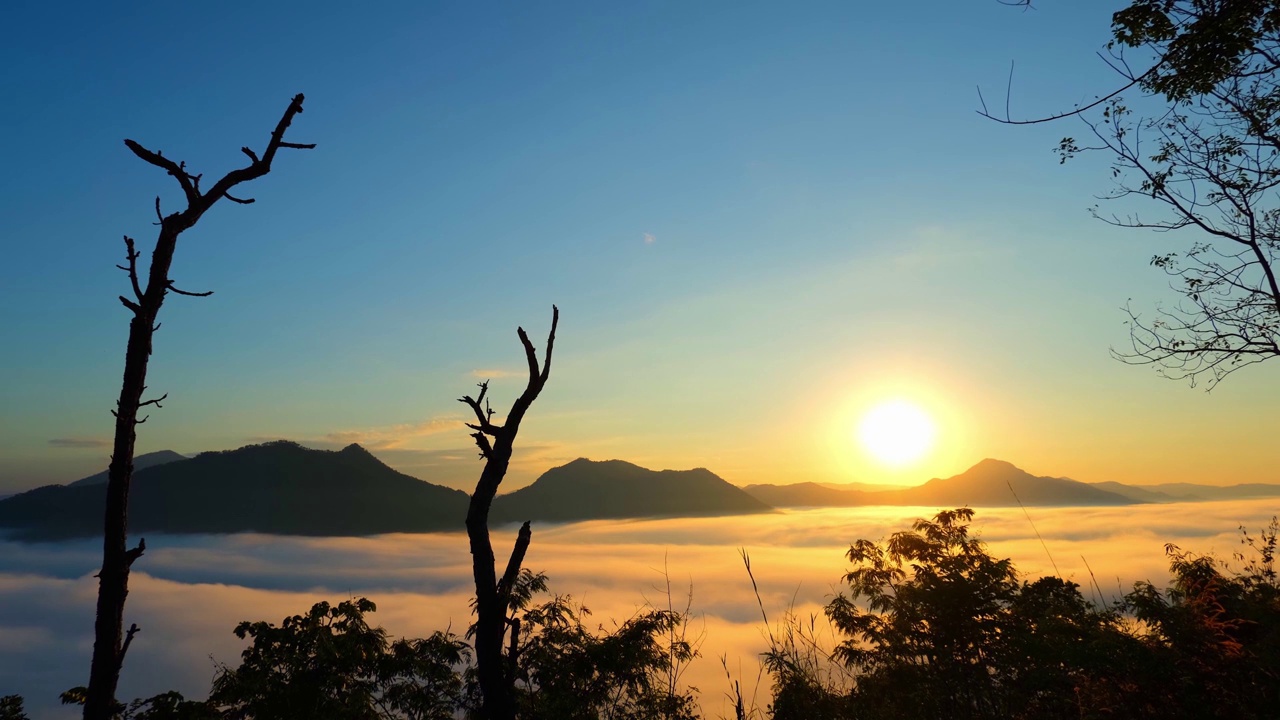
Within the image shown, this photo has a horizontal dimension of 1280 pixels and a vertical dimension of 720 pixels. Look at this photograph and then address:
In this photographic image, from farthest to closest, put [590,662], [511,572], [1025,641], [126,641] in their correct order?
[590,662]
[1025,641]
[511,572]
[126,641]

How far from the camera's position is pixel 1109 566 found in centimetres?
13562

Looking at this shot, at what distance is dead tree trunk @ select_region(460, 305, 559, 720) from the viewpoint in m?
7.57

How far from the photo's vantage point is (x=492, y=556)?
744 centimetres

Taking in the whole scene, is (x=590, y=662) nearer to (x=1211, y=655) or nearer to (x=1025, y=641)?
(x=1025, y=641)

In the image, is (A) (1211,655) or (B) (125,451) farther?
(A) (1211,655)

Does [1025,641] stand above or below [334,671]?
above

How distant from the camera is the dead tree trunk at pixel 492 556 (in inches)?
298

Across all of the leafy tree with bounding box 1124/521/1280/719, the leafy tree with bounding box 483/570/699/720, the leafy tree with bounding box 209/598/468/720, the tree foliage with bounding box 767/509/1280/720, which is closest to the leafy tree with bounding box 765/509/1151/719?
the tree foliage with bounding box 767/509/1280/720

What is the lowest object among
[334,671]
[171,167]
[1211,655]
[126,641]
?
[334,671]

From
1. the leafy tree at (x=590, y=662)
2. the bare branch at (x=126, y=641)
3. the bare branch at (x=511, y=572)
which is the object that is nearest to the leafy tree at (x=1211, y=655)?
the leafy tree at (x=590, y=662)

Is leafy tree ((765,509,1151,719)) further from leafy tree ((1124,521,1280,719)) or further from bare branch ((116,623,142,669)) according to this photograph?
bare branch ((116,623,142,669))

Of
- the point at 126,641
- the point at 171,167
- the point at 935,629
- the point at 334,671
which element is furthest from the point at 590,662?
the point at 171,167

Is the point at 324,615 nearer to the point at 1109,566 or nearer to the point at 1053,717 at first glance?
the point at 1053,717

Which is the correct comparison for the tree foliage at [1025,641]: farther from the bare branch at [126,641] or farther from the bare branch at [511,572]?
the bare branch at [126,641]
